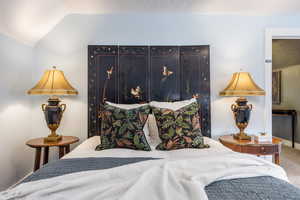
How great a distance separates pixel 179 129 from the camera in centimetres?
186

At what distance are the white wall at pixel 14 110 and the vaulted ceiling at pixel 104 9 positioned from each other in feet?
0.66

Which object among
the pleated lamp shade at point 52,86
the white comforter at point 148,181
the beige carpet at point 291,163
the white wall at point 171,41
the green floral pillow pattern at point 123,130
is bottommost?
the beige carpet at point 291,163

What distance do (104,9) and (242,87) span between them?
6.50ft

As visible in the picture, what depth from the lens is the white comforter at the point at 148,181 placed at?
34.1 inches

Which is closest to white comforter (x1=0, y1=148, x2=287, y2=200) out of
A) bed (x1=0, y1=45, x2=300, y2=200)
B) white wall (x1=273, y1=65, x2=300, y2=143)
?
bed (x1=0, y1=45, x2=300, y2=200)

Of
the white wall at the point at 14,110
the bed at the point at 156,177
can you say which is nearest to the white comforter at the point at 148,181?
the bed at the point at 156,177

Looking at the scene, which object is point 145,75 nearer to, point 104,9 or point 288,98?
point 104,9

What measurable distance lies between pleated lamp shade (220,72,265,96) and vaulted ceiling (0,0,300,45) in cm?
87

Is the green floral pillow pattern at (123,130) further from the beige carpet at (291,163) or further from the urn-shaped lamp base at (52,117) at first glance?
the beige carpet at (291,163)

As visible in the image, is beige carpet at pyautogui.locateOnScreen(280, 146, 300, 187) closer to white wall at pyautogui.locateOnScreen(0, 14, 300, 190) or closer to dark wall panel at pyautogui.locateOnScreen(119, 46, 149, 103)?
white wall at pyautogui.locateOnScreen(0, 14, 300, 190)

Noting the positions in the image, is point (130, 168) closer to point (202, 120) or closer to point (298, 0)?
point (202, 120)

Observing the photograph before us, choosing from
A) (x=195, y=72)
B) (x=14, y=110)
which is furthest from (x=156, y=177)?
(x=14, y=110)

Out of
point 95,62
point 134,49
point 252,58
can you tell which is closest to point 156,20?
point 134,49

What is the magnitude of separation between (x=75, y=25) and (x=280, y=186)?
2.71 metres
